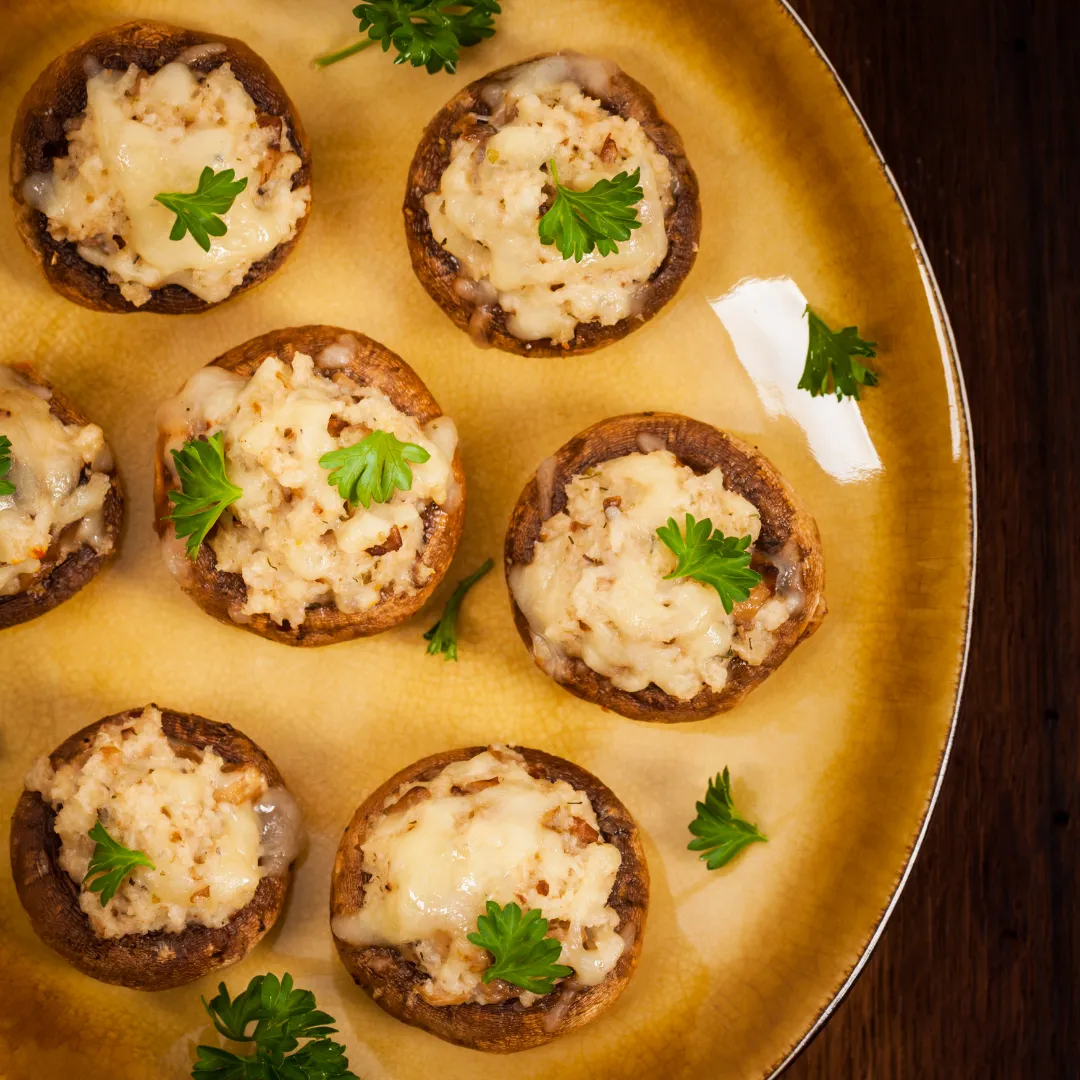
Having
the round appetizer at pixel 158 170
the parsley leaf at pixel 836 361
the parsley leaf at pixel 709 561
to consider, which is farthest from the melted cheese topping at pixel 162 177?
the parsley leaf at pixel 836 361

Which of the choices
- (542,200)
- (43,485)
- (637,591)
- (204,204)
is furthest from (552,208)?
(43,485)

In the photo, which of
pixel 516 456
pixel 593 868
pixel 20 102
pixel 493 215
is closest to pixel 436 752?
pixel 593 868

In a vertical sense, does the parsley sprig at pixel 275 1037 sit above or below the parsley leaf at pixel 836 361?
below

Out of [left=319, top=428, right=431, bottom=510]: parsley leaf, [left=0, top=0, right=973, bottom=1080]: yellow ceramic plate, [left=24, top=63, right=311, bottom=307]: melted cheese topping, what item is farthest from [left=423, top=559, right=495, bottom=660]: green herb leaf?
[left=24, top=63, right=311, bottom=307]: melted cheese topping

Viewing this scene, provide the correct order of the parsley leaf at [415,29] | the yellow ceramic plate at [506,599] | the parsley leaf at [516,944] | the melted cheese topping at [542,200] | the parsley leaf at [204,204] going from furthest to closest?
the yellow ceramic plate at [506,599]
the parsley leaf at [415,29]
the melted cheese topping at [542,200]
the parsley leaf at [204,204]
the parsley leaf at [516,944]

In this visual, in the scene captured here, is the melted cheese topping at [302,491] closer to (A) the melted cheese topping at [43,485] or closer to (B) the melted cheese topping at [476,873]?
(A) the melted cheese topping at [43,485]

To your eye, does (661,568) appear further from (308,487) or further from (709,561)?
(308,487)
